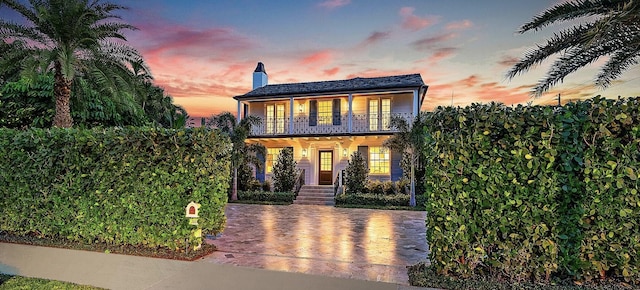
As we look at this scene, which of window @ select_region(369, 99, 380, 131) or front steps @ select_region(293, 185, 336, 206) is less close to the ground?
window @ select_region(369, 99, 380, 131)

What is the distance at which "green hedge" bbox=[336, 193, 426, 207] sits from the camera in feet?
51.4

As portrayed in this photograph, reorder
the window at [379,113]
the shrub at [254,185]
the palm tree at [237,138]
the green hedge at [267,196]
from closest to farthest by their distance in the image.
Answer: the palm tree at [237,138] → the green hedge at [267,196] → the shrub at [254,185] → the window at [379,113]

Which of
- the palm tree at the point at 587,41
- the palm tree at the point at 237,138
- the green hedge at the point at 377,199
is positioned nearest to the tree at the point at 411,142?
the green hedge at the point at 377,199

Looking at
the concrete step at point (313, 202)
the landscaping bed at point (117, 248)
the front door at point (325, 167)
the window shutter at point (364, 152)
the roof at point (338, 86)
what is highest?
the roof at point (338, 86)

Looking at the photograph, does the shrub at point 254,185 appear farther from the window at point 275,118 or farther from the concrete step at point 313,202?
the window at point 275,118

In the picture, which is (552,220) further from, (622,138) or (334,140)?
(334,140)

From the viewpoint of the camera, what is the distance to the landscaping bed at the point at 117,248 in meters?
6.06

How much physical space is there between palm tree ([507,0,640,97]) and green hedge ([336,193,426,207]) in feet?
28.6

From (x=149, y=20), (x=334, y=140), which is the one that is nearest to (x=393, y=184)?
(x=334, y=140)

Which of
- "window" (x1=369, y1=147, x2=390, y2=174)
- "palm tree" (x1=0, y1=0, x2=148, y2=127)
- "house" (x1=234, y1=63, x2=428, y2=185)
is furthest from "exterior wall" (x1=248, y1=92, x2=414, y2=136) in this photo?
"palm tree" (x1=0, y1=0, x2=148, y2=127)

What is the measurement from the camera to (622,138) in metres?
4.19

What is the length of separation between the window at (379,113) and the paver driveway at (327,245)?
759cm

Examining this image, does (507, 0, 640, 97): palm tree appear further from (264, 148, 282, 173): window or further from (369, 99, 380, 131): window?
(264, 148, 282, 173): window

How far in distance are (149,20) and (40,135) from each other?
6.81 metres
